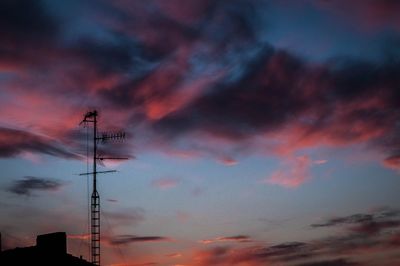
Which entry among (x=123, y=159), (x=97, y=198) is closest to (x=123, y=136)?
(x=123, y=159)

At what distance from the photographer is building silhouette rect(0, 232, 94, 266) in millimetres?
40281

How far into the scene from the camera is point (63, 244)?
Result: 4194 cm

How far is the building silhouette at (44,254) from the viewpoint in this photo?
40281 mm

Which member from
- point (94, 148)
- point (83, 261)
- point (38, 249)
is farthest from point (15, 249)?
point (94, 148)

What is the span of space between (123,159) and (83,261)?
7.97m

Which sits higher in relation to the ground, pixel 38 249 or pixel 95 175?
pixel 95 175

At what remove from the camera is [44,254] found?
41.2 metres

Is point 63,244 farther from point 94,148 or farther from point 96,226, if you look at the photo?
point 94,148

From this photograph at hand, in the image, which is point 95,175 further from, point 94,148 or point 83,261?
point 83,261

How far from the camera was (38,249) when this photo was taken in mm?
41188

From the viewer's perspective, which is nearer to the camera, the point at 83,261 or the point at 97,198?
the point at 97,198

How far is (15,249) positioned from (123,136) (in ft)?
34.8

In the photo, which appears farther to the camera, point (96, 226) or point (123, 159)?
point (123, 159)

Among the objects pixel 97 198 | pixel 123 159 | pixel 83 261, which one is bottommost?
pixel 83 261
